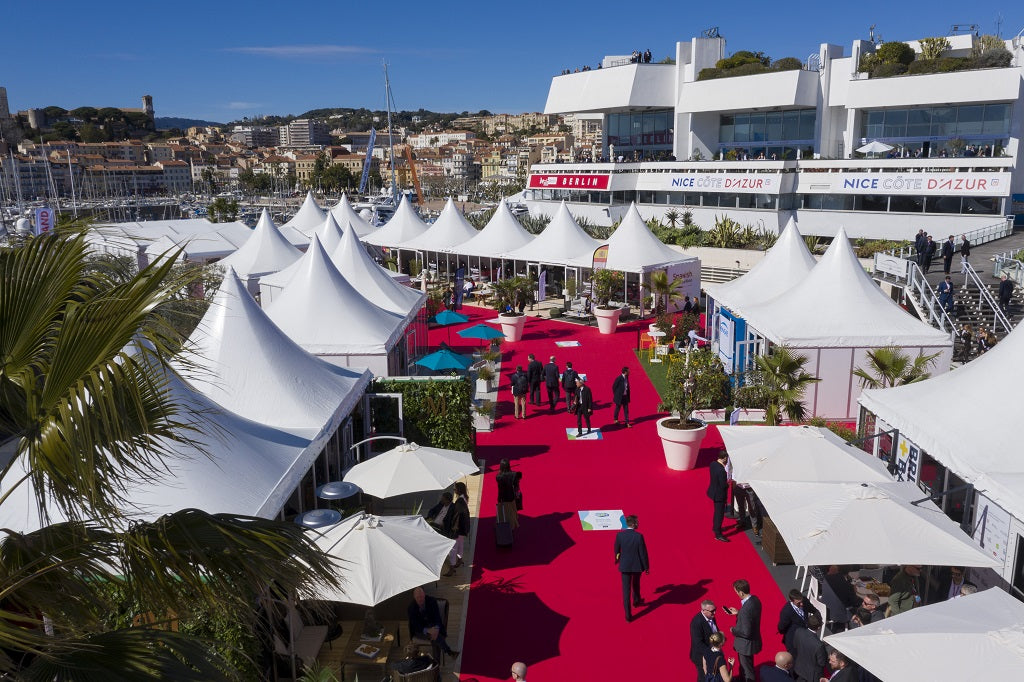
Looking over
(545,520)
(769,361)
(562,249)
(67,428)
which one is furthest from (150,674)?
(562,249)

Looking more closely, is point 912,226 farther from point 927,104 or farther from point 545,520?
point 545,520

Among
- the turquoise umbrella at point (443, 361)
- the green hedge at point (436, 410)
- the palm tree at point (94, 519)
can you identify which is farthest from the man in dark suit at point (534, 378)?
the palm tree at point (94, 519)

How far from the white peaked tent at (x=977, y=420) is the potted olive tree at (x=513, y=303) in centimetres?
1409

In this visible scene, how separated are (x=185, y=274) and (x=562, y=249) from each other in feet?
89.9

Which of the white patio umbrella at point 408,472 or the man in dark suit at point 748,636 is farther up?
the white patio umbrella at point 408,472

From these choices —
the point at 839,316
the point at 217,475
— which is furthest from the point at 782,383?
the point at 217,475

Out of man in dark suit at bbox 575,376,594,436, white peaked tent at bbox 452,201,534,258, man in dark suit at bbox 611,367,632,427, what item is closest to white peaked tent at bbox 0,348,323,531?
man in dark suit at bbox 575,376,594,436

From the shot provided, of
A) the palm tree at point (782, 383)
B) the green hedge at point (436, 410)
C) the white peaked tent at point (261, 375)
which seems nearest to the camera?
the white peaked tent at point (261, 375)

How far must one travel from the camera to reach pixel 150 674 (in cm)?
324

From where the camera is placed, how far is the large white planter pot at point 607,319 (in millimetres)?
26047

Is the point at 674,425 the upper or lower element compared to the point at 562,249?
lower

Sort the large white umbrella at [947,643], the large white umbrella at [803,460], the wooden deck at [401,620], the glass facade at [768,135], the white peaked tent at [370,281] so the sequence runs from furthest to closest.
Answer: the glass facade at [768,135] < the white peaked tent at [370,281] < the large white umbrella at [803,460] < the wooden deck at [401,620] < the large white umbrella at [947,643]

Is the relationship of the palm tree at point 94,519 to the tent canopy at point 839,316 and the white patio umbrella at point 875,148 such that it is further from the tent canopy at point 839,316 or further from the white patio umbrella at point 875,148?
the white patio umbrella at point 875,148

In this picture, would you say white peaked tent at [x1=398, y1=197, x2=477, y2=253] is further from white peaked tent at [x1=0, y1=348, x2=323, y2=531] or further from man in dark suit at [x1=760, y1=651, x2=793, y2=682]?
man in dark suit at [x1=760, y1=651, x2=793, y2=682]
